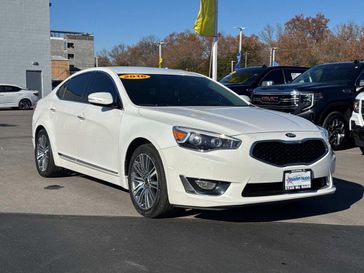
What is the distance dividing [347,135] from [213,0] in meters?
8.38

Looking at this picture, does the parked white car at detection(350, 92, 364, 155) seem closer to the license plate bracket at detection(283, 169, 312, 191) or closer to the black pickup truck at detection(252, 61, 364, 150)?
the black pickup truck at detection(252, 61, 364, 150)

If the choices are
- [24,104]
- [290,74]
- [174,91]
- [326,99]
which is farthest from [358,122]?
[24,104]

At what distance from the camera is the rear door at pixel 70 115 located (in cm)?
655

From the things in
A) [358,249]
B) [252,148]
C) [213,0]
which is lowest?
[358,249]

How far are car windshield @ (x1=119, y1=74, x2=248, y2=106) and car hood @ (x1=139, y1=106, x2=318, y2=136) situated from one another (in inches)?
12.4

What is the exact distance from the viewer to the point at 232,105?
247 inches

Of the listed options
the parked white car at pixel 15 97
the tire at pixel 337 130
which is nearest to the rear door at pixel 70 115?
the tire at pixel 337 130

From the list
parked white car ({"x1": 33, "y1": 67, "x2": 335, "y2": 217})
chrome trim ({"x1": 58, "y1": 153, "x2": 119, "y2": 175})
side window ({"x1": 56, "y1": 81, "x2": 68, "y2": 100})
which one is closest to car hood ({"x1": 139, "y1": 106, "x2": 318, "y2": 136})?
parked white car ({"x1": 33, "y1": 67, "x2": 335, "y2": 217})

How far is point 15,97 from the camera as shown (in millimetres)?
25984

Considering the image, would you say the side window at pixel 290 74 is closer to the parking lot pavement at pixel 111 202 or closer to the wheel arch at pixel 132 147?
the parking lot pavement at pixel 111 202

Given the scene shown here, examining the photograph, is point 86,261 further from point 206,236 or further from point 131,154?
point 131,154

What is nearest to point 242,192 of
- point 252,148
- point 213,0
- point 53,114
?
point 252,148

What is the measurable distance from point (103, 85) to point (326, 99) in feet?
18.1

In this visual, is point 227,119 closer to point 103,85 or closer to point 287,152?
point 287,152
